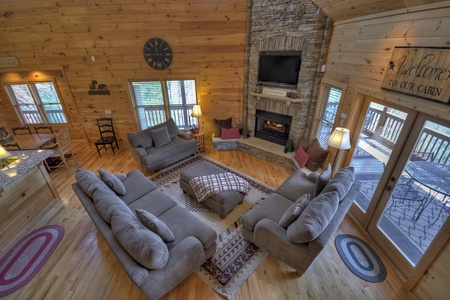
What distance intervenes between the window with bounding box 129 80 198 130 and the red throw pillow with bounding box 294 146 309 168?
3054 millimetres

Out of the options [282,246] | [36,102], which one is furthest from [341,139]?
[36,102]

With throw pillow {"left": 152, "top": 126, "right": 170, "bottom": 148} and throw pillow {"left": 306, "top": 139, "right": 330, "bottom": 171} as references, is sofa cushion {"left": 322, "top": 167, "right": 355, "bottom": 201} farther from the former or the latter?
throw pillow {"left": 152, "top": 126, "right": 170, "bottom": 148}

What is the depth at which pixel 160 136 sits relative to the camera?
4.82 metres

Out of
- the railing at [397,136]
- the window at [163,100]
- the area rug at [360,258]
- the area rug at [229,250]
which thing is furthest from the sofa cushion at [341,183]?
the window at [163,100]

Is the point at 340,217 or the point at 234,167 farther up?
the point at 340,217

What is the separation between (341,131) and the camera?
299cm

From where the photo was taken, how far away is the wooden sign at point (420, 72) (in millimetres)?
1872

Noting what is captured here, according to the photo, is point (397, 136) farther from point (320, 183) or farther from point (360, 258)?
point (360, 258)

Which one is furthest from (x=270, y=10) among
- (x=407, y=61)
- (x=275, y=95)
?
(x=407, y=61)

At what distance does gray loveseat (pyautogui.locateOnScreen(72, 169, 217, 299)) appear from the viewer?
1817mm

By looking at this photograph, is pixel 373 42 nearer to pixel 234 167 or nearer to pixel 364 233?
pixel 364 233

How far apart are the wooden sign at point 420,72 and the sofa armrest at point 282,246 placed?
2.04 m

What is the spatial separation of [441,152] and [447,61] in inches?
36.4

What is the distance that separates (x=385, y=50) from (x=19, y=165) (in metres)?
5.54
